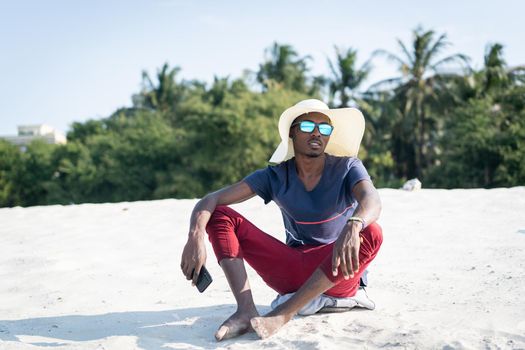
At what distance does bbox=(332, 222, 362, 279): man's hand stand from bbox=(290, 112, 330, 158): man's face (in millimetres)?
620

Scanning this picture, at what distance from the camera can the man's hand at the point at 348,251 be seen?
269cm

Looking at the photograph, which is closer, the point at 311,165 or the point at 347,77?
the point at 311,165

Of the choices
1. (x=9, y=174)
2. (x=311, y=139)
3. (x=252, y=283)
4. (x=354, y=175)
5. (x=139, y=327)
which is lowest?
(x=9, y=174)

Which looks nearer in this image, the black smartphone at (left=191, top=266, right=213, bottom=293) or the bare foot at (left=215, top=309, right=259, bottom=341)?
the bare foot at (left=215, top=309, right=259, bottom=341)

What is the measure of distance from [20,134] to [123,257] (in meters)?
Result: 75.0

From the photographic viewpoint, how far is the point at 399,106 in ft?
100.0

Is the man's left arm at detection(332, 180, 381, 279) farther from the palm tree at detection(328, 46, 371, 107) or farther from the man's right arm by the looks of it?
the palm tree at detection(328, 46, 371, 107)

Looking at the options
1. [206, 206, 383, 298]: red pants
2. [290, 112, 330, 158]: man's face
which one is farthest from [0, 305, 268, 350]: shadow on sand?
[290, 112, 330, 158]: man's face

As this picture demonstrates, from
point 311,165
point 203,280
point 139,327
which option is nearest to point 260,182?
point 311,165

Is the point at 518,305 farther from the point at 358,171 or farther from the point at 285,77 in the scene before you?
the point at 285,77

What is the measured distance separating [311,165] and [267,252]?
54cm

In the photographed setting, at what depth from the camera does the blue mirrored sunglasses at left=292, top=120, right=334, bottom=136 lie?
325 centimetres

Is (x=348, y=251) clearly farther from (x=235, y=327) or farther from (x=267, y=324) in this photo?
(x=235, y=327)

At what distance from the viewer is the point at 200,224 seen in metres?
3.08
